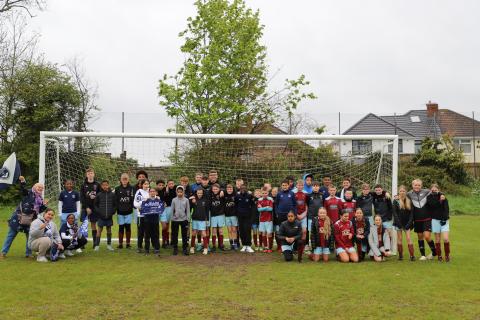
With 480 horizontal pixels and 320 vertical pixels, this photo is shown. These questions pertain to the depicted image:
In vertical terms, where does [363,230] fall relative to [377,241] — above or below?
above

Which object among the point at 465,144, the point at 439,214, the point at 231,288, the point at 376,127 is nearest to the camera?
the point at 231,288

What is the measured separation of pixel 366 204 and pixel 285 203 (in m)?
1.64

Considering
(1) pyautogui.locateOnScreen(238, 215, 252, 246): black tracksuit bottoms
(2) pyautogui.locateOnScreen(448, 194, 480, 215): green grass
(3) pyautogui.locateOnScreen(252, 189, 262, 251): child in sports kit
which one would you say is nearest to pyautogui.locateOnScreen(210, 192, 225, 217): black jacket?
(1) pyautogui.locateOnScreen(238, 215, 252, 246): black tracksuit bottoms

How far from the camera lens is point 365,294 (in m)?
7.15

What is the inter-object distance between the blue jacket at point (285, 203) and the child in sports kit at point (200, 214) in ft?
4.95

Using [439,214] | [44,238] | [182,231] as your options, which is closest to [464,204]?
[439,214]

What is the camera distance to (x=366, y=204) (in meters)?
10.4

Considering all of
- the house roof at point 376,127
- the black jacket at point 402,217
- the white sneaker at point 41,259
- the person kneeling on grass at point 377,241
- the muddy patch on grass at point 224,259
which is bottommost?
the muddy patch on grass at point 224,259

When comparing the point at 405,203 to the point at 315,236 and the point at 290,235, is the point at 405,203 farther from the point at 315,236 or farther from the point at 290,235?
the point at 290,235

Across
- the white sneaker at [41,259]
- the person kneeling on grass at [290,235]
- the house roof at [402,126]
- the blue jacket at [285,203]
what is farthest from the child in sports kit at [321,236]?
the house roof at [402,126]

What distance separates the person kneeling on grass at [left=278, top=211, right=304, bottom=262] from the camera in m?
9.88

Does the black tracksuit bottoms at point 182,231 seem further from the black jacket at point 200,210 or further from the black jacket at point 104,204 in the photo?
the black jacket at point 104,204

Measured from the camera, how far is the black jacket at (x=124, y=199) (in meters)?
10.9

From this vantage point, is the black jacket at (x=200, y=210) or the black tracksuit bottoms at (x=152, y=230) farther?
the black jacket at (x=200, y=210)
